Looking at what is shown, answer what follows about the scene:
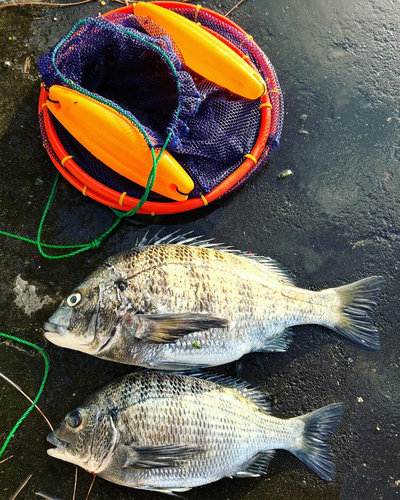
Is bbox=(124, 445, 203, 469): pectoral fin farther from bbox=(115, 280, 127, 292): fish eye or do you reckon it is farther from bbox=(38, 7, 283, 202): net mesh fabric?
bbox=(38, 7, 283, 202): net mesh fabric

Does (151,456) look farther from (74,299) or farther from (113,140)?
(113,140)

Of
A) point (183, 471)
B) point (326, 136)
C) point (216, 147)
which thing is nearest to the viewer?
point (183, 471)

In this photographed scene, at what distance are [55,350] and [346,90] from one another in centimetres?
347

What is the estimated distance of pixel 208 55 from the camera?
276cm

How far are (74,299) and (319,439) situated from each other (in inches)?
86.4

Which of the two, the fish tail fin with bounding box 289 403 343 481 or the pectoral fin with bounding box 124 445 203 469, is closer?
the pectoral fin with bounding box 124 445 203 469

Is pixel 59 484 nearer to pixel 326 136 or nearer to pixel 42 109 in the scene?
pixel 42 109

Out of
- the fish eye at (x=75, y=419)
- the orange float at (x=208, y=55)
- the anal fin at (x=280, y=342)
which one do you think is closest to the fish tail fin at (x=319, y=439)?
the anal fin at (x=280, y=342)

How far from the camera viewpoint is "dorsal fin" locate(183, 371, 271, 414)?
2.91m

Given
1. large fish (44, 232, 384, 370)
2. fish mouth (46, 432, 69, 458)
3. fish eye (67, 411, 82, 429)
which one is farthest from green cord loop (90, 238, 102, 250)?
fish mouth (46, 432, 69, 458)

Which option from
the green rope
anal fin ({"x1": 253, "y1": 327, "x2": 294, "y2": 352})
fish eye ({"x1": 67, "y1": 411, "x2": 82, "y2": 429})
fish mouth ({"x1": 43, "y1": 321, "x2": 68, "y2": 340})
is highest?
fish mouth ({"x1": 43, "y1": 321, "x2": 68, "y2": 340})

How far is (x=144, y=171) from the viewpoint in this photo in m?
2.65

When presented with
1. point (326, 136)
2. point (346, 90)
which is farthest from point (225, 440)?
point (346, 90)

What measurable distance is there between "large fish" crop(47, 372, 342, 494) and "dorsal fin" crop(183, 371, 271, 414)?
10 cm
